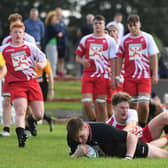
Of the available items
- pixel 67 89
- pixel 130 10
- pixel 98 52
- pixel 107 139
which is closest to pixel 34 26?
pixel 67 89

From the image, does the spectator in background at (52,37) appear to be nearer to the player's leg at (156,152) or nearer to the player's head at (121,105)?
the player's head at (121,105)

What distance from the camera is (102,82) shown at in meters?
16.3

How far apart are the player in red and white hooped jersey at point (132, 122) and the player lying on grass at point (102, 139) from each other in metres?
0.70

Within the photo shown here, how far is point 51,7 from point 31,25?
97.3ft

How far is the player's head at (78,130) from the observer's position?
10.8m

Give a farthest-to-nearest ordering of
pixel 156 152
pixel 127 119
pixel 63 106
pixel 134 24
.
Answer: 1. pixel 63 106
2. pixel 134 24
3. pixel 127 119
4. pixel 156 152

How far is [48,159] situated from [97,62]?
5.11 m

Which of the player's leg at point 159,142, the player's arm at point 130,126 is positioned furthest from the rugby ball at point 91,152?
the player's leg at point 159,142

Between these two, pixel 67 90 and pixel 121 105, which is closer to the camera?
pixel 121 105

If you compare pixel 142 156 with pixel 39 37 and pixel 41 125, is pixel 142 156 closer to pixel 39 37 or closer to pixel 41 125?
pixel 41 125

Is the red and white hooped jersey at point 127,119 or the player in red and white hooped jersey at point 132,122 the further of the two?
the red and white hooped jersey at point 127,119

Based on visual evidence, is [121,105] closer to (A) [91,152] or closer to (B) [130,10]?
(A) [91,152]

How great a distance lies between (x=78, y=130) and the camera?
35.4ft

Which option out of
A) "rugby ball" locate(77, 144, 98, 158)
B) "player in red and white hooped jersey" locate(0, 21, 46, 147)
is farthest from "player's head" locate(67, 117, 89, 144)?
"player in red and white hooped jersey" locate(0, 21, 46, 147)
